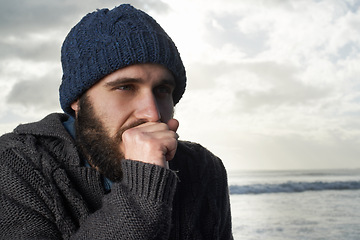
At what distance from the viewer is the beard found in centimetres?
198

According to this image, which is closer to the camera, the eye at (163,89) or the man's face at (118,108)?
the man's face at (118,108)

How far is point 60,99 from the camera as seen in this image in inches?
93.6

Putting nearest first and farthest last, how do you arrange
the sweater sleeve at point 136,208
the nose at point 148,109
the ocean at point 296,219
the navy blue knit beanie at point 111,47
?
1. the sweater sleeve at point 136,208
2. the nose at point 148,109
3. the navy blue knit beanie at point 111,47
4. the ocean at point 296,219

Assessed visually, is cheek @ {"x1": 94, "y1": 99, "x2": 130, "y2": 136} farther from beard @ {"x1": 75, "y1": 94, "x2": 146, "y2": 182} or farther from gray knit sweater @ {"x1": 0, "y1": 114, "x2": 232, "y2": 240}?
gray knit sweater @ {"x1": 0, "y1": 114, "x2": 232, "y2": 240}

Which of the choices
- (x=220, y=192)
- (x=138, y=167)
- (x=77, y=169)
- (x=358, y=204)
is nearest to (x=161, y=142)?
(x=138, y=167)

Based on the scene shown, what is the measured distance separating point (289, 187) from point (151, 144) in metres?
13.7

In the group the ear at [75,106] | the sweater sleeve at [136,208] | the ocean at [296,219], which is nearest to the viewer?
the sweater sleeve at [136,208]

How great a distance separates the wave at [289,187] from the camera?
1318cm

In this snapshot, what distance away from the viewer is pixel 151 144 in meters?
1.65

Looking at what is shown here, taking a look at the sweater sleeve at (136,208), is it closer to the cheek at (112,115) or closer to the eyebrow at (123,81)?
the cheek at (112,115)

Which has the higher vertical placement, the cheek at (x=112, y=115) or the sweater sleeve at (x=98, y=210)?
the cheek at (x=112, y=115)

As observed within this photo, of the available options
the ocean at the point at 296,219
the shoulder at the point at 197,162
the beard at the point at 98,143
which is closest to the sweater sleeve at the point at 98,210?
the beard at the point at 98,143

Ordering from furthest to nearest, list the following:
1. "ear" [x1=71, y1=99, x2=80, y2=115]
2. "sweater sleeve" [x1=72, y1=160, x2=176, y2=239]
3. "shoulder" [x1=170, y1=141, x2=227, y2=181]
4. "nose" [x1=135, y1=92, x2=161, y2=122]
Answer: "shoulder" [x1=170, y1=141, x2=227, y2=181] → "ear" [x1=71, y1=99, x2=80, y2=115] → "nose" [x1=135, y1=92, x2=161, y2=122] → "sweater sleeve" [x1=72, y1=160, x2=176, y2=239]

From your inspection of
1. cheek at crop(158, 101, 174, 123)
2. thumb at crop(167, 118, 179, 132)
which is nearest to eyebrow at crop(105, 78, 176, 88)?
cheek at crop(158, 101, 174, 123)
